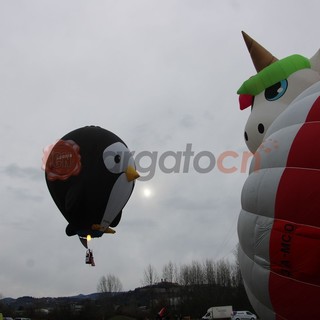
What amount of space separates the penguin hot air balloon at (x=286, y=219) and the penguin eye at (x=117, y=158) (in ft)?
19.9

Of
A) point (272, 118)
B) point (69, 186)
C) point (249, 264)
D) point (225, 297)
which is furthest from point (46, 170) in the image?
point (225, 297)

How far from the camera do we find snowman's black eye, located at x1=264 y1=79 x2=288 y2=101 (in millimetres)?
7461

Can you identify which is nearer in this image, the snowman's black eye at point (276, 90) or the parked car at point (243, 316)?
the snowman's black eye at point (276, 90)

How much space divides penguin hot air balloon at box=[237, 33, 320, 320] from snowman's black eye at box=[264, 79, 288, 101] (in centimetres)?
212

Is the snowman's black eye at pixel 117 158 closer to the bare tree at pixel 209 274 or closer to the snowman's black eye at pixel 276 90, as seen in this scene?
the snowman's black eye at pixel 276 90

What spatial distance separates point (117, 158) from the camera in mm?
11422

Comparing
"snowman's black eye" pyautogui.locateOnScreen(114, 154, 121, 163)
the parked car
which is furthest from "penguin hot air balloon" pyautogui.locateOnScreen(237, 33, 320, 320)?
the parked car

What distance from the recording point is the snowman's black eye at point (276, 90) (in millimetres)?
7461

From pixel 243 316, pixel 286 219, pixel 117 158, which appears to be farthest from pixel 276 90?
pixel 243 316

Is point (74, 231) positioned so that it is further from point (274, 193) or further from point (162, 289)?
point (162, 289)

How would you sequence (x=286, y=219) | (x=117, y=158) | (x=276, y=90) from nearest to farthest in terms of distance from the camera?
(x=286, y=219), (x=276, y=90), (x=117, y=158)

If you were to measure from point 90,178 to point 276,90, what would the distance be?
492 cm

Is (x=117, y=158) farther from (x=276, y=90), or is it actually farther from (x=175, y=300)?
(x=175, y=300)

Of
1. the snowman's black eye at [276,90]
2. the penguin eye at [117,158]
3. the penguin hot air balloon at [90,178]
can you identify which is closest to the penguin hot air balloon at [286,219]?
the snowman's black eye at [276,90]
